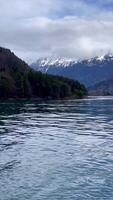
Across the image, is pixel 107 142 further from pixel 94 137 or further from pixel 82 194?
pixel 82 194

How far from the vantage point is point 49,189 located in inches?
1198

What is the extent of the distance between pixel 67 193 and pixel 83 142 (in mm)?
21894

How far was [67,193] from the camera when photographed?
29531 millimetres

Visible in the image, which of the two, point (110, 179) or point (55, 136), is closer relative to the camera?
point (110, 179)

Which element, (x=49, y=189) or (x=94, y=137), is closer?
(x=49, y=189)

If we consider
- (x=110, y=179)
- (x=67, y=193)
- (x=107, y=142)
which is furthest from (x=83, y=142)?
(x=67, y=193)

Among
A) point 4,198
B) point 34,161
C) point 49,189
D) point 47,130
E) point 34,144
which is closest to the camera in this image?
point 4,198

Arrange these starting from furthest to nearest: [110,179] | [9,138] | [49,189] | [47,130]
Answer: [47,130] < [9,138] < [110,179] < [49,189]

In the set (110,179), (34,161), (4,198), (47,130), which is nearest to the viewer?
(4,198)

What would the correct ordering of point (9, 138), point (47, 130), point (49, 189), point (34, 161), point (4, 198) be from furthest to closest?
1. point (47, 130)
2. point (9, 138)
3. point (34, 161)
4. point (49, 189)
5. point (4, 198)

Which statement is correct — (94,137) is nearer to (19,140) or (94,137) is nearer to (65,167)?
(19,140)

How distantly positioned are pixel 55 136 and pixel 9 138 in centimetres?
619

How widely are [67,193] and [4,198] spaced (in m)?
4.28

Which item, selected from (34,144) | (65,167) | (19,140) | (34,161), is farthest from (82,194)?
(19,140)
